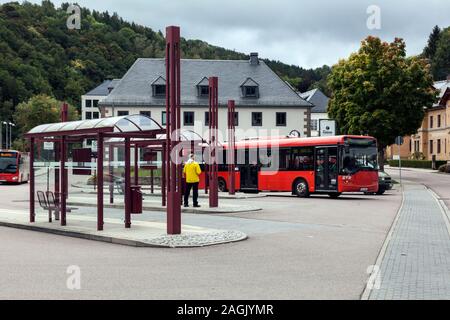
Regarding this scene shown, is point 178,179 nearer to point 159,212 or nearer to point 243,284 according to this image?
point 243,284

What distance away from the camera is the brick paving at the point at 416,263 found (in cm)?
761

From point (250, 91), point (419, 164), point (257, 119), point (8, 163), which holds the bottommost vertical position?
point (419, 164)

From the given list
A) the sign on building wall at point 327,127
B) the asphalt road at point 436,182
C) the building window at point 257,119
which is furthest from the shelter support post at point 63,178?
the building window at point 257,119

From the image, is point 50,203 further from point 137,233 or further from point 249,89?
point 249,89

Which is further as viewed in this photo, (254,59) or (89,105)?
(89,105)

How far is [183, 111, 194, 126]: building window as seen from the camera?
66.6 meters

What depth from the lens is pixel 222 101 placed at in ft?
220

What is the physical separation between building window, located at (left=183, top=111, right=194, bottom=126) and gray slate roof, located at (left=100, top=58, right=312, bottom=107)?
1.10m

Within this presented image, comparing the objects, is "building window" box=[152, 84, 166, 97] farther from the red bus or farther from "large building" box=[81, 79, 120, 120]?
"large building" box=[81, 79, 120, 120]

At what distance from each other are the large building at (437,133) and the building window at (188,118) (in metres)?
27.9

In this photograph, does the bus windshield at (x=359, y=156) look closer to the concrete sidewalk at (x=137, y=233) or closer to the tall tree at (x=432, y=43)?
the concrete sidewalk at (x=137, y=233)

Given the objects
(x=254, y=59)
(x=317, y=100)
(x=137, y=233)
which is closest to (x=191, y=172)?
(x=137, y=233)

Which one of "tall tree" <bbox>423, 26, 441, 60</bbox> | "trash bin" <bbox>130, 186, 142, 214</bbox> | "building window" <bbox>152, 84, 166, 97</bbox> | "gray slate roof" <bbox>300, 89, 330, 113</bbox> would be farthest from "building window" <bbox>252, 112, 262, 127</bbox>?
"tall tree" <bbox>423, 26, 441, 60</bbox>

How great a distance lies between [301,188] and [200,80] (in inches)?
1577
